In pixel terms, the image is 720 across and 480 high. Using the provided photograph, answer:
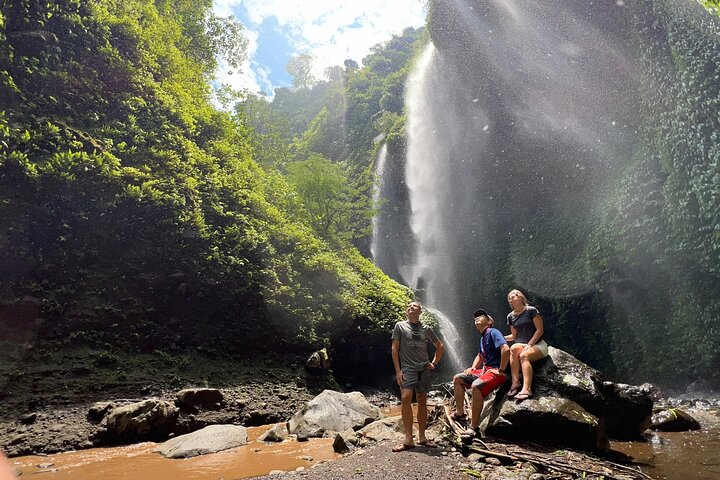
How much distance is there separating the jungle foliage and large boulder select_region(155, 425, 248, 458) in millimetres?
2882

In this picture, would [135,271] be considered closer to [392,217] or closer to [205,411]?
[205,411]

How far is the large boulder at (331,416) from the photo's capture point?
729 centimetres

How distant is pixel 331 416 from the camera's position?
24.8 ft

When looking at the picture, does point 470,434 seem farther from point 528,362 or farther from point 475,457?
point 528,362

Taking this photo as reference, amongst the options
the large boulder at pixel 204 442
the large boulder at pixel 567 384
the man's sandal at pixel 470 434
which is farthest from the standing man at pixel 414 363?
the large boulder at pixel 204 442

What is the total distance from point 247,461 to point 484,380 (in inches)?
131

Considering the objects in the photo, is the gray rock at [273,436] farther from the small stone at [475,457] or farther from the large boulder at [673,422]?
the large boulder at [673,422]

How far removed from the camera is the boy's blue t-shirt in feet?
18.8

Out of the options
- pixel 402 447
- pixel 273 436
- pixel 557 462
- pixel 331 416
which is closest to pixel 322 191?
pixel 331 416

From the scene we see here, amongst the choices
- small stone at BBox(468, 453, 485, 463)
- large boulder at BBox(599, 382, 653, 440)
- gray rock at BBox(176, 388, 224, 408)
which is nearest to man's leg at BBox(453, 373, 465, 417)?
small stone at BBox(468, 453, 485, 463)

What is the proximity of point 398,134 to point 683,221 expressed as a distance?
18.3m

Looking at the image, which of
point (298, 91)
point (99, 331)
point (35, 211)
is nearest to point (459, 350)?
point (99, 331)

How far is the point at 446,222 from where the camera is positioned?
24250 mm

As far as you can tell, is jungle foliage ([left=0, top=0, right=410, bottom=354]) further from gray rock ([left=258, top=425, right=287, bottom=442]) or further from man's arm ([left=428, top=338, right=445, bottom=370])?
man's arm ([left=428, top=338, right=445, bottom=370])
